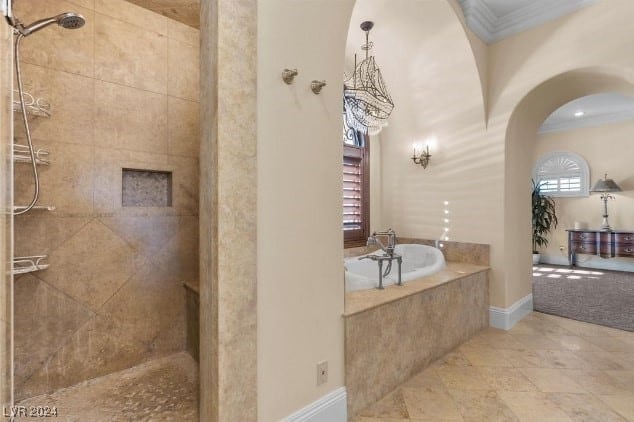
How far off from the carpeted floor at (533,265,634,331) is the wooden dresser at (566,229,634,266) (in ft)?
1.23

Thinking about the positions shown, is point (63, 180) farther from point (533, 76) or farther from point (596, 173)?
point (596, 173)

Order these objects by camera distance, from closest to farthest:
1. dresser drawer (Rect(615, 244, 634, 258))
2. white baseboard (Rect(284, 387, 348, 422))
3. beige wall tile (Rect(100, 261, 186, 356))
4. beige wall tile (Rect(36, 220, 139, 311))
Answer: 1. white baseboard (Rect(284, 387, 348, 422))
2. beige wall tile (Rect(36, 220, 139, 311))
3. beige wall tile (Rect(100, 261, 186, 356))
4. dresser drawer (Rect(615, 244, 634, 258))

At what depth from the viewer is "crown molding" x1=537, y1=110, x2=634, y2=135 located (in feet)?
18.0

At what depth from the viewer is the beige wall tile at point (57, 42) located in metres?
1.85

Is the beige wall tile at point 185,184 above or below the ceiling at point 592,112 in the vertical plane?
below

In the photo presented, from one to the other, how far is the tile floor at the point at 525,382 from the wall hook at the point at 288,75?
1.89 metres

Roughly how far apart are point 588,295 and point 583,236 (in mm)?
2204

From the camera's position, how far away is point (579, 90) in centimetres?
300

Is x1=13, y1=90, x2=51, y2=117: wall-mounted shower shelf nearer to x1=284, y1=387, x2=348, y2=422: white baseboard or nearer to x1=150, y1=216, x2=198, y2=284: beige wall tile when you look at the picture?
x1=150, y1=216, x2=198, y2=284: beige wall tile

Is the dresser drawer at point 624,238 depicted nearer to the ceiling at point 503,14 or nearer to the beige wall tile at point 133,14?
the ceiling at point 503,14

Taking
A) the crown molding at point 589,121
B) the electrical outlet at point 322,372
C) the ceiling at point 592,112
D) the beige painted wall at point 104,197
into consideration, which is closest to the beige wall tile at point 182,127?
the beige painted wall at point 104,197

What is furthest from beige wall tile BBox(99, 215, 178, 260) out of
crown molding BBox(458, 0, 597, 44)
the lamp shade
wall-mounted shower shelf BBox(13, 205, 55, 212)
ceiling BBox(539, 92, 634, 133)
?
the lamp shade

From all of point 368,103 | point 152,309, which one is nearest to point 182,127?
point 152,309

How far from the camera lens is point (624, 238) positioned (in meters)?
5.22
